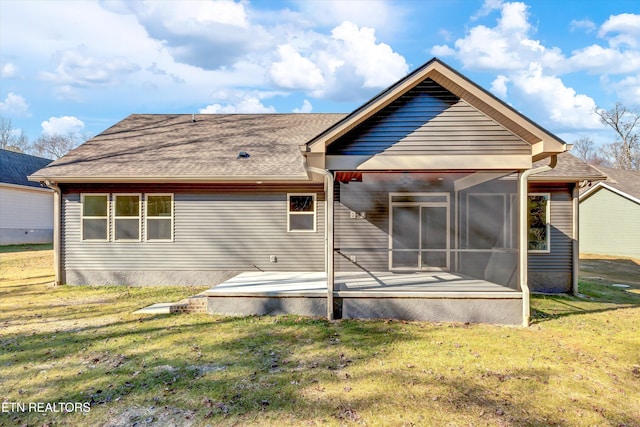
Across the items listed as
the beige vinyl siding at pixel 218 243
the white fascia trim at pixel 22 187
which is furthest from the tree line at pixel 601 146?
the beige vinyl siding at pixel 218 243

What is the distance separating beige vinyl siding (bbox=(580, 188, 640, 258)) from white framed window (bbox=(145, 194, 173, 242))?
2261 centimetres

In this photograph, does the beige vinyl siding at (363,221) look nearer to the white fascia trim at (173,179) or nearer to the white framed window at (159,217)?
the white fascia trim at (173,179)

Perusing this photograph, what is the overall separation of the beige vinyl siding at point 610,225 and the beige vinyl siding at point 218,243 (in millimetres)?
18735

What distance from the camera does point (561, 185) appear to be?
388 inches

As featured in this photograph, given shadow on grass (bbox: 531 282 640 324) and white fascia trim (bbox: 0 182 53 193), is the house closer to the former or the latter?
shadow on grass (bbox: 531 282 640 324)

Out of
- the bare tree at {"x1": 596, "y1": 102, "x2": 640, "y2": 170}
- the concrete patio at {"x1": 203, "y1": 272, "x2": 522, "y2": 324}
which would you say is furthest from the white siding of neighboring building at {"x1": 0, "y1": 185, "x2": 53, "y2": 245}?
the bare tree at {"x1": 596, "y1": 102, "x2": 640, "y2": 170}

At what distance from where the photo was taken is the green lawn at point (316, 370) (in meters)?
3.68

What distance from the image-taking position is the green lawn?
3.68 m

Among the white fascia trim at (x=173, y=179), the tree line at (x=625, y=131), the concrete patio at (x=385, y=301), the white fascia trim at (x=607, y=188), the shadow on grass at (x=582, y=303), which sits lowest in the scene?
the shadow on grass at (x=582, y=303)

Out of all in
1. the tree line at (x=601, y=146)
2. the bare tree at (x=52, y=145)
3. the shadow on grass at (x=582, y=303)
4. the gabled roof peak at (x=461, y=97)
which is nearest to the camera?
the gabled roof peak at (x=461, y=97)

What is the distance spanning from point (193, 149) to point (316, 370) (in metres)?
8.75

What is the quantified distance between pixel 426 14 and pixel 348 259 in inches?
384

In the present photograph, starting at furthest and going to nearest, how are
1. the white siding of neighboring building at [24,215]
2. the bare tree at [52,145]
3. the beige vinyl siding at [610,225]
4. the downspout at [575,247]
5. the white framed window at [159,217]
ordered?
the bare tree at [52,145] < the white siding of neighboring building at [24,215] < the beige vinyl siding at [610,225] < the white framed window at [159,217] < the downspout at [575,247]

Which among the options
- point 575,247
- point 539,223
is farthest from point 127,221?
point 575,247
